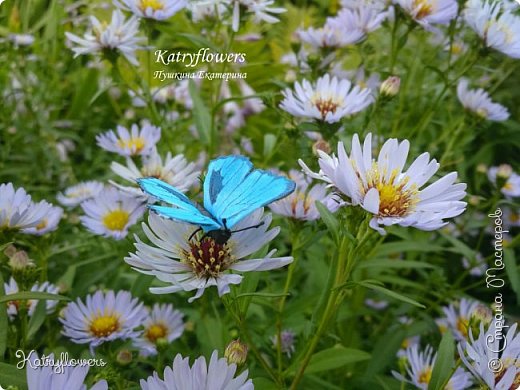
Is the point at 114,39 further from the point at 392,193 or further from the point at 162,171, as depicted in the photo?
the point at 392,193

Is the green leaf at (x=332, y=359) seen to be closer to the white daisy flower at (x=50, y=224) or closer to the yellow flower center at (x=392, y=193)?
the yellow flower center at (x=392, y=193)

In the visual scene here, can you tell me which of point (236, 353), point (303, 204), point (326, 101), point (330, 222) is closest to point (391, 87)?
point (326, 101)

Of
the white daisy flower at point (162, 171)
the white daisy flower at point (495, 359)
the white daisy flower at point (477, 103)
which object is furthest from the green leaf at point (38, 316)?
the white daisy flower at point (477, 103)

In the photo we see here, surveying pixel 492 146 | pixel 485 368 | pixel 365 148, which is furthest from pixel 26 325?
pixel 492 146

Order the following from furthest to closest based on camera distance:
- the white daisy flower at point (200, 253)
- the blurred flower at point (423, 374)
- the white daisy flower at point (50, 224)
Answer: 1. the white daisy flower at point (50, 224)
2. the blurred flower at point (423, 374)
3. the white daisy flower at point (200, 253)

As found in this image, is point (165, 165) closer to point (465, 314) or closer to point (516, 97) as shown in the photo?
point (465, 314)

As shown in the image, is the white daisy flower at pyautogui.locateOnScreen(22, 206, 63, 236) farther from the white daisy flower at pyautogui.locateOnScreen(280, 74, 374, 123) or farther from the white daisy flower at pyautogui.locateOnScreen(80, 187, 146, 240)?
the white daisy flower at pyautogui.locateOnScreen(280, 74, 374, 123)
